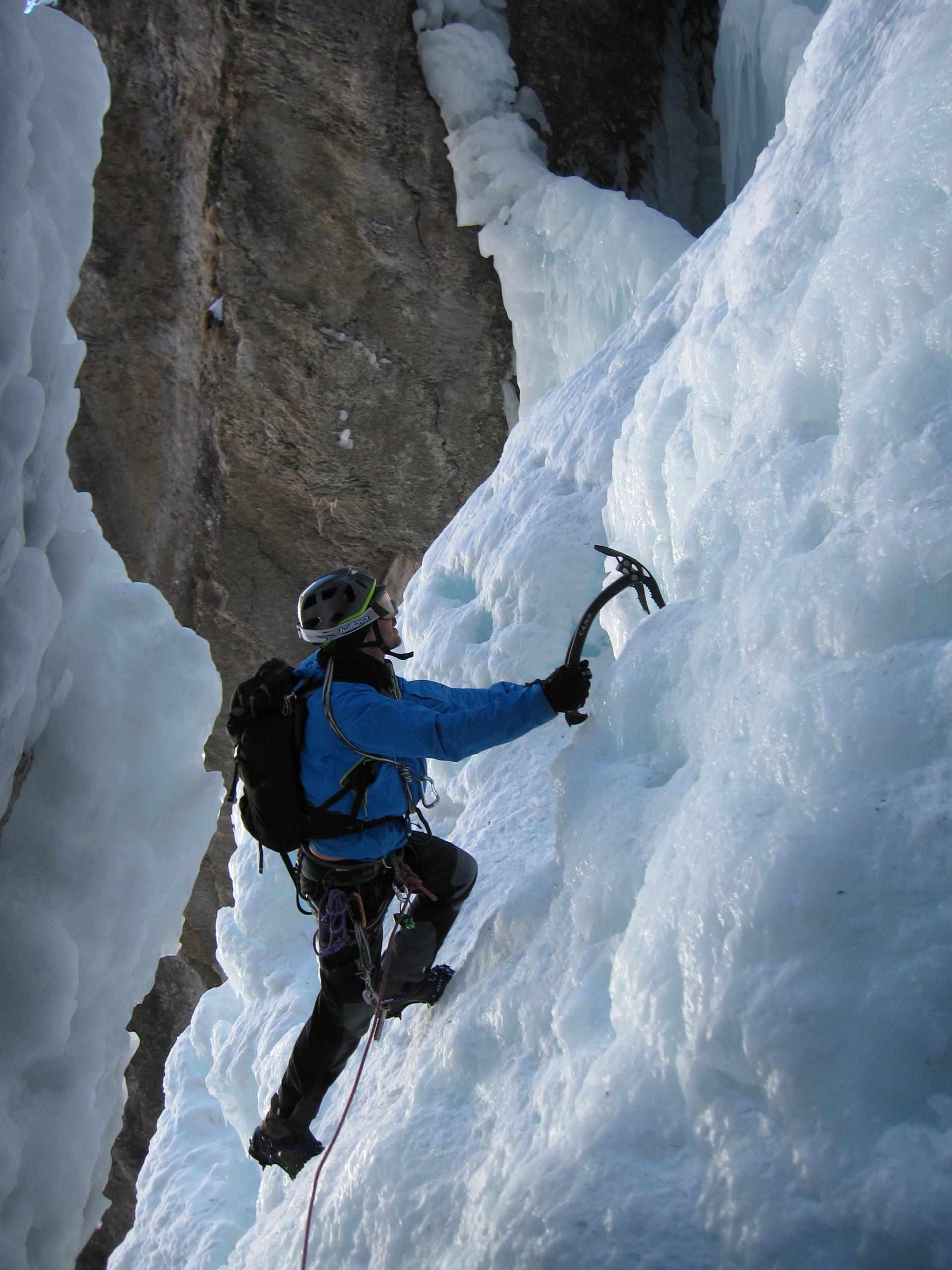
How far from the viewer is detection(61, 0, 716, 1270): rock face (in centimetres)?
651

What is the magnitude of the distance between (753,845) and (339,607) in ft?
4.26

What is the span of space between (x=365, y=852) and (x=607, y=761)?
71 centimetres

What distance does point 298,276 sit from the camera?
274 inches

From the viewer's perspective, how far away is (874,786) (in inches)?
48.2

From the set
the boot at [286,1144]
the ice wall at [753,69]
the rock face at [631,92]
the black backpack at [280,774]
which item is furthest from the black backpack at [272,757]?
the rock face at [631,92]

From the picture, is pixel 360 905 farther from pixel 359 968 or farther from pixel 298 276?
pixel 298 276

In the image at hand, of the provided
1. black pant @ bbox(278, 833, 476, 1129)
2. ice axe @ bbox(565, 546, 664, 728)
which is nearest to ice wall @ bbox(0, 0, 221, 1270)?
black pant @ bbox(278, 833, 476, 1129)

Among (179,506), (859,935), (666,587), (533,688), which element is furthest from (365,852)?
(179,506)

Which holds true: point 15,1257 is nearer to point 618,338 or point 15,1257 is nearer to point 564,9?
point 618,338

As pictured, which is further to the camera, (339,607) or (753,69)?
(753,69)

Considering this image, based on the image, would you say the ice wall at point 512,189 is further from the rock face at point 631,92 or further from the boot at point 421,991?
the boot at point 421,991

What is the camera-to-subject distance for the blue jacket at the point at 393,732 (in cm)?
192

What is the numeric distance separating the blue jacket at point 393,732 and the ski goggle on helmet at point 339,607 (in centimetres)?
12

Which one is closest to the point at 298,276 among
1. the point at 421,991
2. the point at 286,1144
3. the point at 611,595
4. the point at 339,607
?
the point at 339,607
